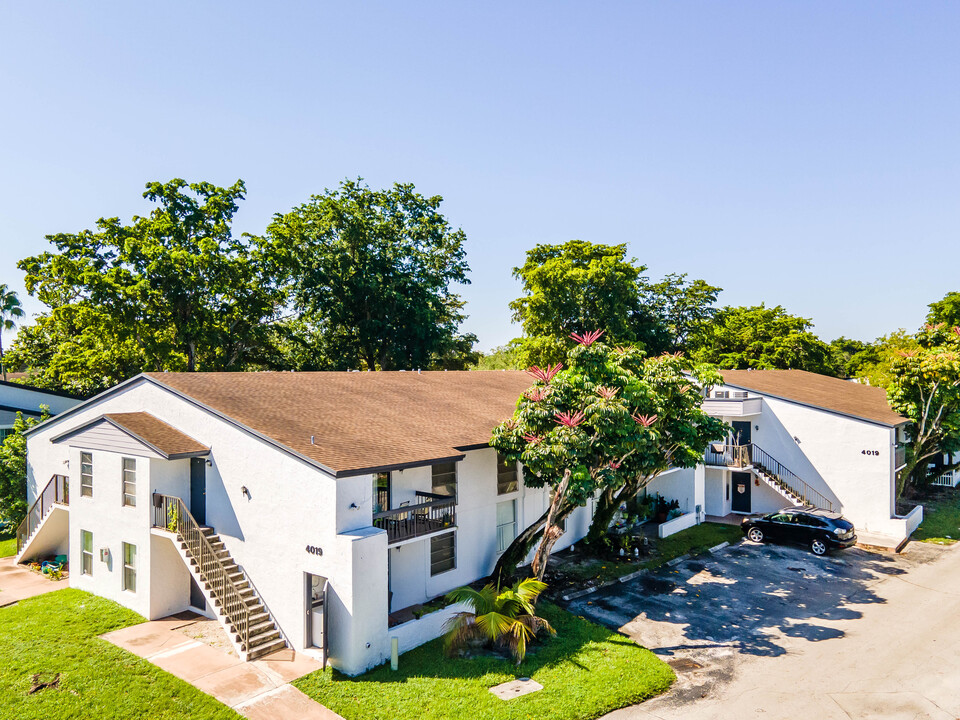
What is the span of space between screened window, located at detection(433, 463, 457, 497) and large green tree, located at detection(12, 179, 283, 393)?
2546 centimetres

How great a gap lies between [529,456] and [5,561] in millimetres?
20681

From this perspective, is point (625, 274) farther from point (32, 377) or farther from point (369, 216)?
point (32, 377)

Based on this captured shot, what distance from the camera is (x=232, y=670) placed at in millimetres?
14055

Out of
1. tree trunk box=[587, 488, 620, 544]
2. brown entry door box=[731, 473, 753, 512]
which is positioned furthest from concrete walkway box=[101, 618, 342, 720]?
brown entry door box=[731, 473, 753, 512]

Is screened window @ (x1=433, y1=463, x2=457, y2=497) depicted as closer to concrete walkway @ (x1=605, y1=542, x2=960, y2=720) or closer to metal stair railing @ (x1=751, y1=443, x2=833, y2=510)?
concrete walkway @ (x1=605, y1=542, x2=960, y2=720)

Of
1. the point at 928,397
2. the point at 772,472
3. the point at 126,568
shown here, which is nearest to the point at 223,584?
the point at 126,568

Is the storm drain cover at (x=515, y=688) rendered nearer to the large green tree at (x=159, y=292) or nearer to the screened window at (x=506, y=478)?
the screened window at (x=506, y=478)

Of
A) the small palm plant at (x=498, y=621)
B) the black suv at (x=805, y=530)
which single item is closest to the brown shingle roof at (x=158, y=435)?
the small palm plant at (x=498, y=621)

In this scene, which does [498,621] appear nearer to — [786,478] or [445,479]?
[445,479]

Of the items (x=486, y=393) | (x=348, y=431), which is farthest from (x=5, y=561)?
(x=486, y=393)

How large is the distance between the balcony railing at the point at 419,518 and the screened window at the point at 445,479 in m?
0.60

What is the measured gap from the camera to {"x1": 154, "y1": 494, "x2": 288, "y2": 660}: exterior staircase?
14.9 metres

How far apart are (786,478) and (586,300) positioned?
22.6 metres

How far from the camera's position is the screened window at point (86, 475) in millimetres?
19312
